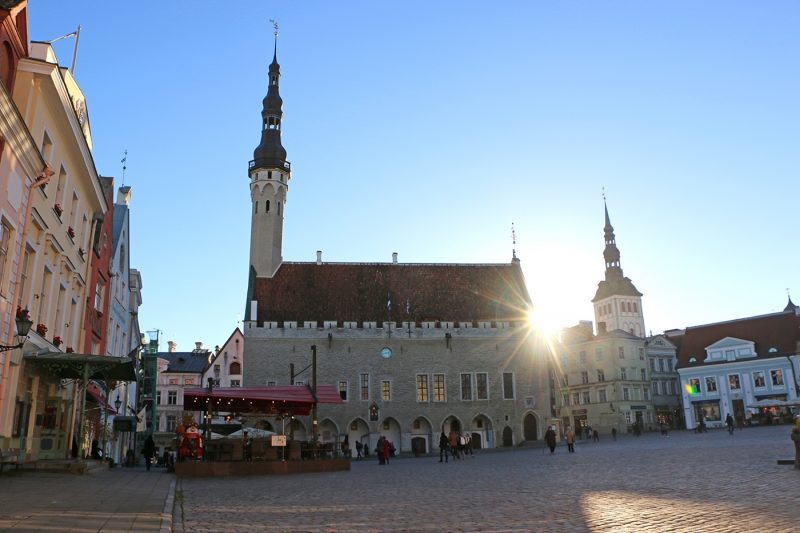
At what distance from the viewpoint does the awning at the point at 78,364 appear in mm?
17031

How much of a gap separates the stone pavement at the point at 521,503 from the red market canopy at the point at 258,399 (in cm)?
712

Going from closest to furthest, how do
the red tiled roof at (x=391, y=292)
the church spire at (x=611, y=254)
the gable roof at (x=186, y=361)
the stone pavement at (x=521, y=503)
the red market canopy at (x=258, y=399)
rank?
the stone pavement at (x=521, y=503) → the red market canopy at (x=258, y=399) → the red tiled roof at (x=391, y=292) → the gable roof at (x=186, y=361) → the church spire at (x=611, y=254)

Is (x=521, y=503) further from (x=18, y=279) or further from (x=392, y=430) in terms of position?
(x=392, y=430)

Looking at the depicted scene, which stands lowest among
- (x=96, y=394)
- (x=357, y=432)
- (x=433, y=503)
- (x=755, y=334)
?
(x=433, y=503)

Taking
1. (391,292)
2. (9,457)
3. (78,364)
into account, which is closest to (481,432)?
(391,292)

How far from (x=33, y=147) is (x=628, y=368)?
2629 inches

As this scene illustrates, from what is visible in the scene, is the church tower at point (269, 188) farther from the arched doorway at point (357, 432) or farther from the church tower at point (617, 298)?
the church tower at point (617, 298)

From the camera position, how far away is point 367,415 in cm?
4991

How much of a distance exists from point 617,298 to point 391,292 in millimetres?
66946

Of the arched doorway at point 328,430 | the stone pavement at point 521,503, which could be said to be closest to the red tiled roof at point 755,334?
the arched doorway at point 328,430

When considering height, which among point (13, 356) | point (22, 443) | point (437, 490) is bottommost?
point (437, 490)

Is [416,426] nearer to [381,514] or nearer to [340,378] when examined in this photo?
[340,378]

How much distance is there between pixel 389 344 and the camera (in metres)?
52.1

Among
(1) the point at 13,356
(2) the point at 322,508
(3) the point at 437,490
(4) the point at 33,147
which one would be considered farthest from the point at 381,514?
(4) the point at 33,147
